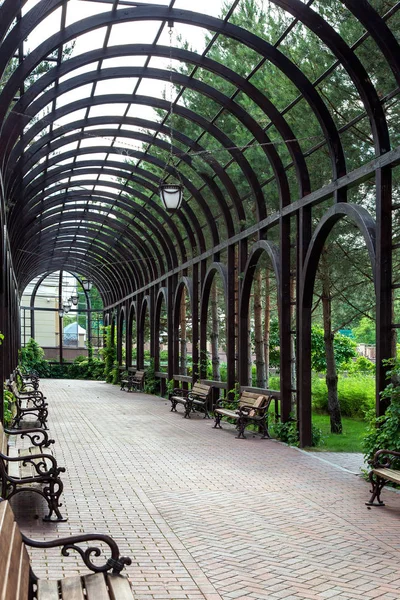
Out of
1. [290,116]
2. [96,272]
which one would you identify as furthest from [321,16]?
[96,272]

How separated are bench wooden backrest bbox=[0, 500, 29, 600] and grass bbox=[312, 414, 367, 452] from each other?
23.9ft

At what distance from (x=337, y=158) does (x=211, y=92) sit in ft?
13.0

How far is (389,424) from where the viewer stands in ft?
29.8

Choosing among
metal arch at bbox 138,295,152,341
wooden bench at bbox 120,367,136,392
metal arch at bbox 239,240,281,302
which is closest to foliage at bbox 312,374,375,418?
metal arch at bbox 239,240,281,302

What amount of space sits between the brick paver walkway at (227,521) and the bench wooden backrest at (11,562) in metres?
1.51

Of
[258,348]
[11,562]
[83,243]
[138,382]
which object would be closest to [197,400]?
[258,348]

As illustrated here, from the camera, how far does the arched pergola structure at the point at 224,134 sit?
10047 millimetres

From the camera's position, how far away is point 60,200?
82.6 ft

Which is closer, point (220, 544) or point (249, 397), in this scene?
point (220, 544)

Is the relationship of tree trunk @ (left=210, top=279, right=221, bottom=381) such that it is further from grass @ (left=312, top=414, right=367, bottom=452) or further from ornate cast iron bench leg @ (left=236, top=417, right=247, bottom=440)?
ornate cast iron bench leg @ (left=236, top=417, right=247, bottom=440)

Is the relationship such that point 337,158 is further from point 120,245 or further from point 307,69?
point 120,245

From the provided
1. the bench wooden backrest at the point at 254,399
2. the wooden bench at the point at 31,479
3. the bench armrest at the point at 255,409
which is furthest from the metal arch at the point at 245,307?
the wooden bench at the point at 31,479

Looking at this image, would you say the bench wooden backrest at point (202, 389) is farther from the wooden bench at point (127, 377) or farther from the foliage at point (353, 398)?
the wooden bench at point (127, 377)

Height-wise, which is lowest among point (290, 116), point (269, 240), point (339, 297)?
point (339, 297)
